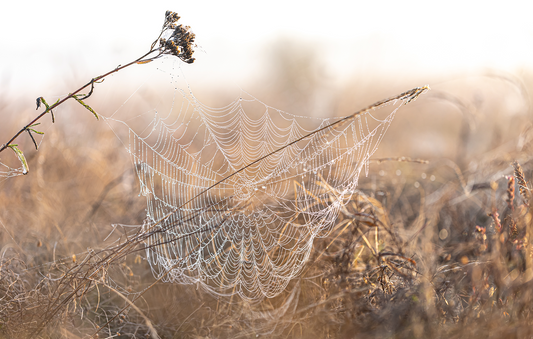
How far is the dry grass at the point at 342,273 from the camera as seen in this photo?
129 cm

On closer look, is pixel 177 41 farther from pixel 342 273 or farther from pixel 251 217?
pixel 251 217

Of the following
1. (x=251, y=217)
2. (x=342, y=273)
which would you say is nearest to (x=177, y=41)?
(x=342, y=273)

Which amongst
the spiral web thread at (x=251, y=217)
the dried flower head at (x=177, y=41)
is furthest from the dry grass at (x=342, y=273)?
the dried flower head at (x=177, y=41)

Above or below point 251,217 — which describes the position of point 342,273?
below

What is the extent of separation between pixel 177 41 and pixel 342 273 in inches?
50.8

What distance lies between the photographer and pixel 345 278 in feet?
5.47

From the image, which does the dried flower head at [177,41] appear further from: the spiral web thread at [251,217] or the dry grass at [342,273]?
the dry grass at [342,273]

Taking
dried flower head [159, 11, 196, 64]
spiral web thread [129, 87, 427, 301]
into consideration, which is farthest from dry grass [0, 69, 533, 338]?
dried flower head [159, 11, 196, 64]

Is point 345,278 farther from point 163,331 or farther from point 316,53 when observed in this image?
point 316,53

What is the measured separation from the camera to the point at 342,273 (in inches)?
67.2

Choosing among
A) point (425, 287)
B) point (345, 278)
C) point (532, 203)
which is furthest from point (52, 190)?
point (532, 203)

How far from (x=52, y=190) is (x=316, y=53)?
13.2 m

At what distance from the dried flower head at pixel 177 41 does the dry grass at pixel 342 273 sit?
2.48 ft

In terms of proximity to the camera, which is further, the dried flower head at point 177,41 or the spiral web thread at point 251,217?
the spiral web thread at point 251,217
